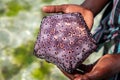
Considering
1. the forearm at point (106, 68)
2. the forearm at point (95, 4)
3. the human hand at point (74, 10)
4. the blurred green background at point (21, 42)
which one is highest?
the human hand at point (74, 10)

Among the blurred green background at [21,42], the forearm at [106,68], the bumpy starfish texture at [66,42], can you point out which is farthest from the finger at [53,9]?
the blurred green background at [21,42]

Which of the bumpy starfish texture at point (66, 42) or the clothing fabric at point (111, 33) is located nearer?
the bumpy starfish texture at point (66, 42)

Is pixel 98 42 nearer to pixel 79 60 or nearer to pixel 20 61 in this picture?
pixel 79 60

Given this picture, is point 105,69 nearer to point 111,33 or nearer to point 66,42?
point 66,42

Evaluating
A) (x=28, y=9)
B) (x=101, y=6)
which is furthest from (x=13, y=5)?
(x=101, y=6)

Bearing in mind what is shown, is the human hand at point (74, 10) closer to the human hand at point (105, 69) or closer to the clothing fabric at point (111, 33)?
the clothing fabric at point (111, 33)

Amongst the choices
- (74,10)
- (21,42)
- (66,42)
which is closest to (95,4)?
(74,10)

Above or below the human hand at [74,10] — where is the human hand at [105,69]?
below
